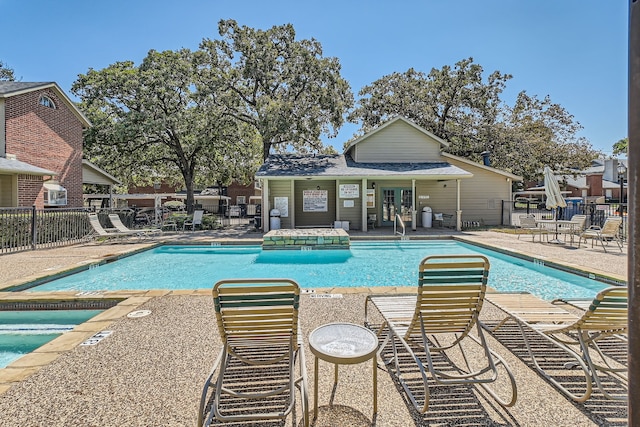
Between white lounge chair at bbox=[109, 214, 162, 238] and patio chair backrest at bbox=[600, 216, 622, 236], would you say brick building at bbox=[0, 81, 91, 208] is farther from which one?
patio chair backrest at bbox=[600, 216, 622, 236]

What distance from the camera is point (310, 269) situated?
912 centimetres

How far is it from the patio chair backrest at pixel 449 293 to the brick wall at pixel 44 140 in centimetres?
1650

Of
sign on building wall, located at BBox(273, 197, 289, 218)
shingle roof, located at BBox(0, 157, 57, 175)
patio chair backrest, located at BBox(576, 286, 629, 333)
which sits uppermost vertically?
shingle roof, located at BBox(0, 157, 57, 175)

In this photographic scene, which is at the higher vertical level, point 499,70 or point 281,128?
point 499,70

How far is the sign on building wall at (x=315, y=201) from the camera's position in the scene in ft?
55.1

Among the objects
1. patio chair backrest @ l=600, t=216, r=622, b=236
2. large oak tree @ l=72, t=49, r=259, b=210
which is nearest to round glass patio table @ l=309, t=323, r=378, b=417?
patio chair backrest @ l=600, t=216, r=622, b=236

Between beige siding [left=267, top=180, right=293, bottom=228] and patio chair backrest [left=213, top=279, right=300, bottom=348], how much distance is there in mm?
13678

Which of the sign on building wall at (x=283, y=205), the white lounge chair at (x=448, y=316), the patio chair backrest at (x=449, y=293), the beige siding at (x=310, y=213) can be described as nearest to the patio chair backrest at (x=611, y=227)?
the white lounge chair at (x=448, y=316)

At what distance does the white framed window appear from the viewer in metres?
14.4

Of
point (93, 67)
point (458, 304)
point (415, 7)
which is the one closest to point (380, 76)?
point (415, 7)

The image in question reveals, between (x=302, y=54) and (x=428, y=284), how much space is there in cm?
1743

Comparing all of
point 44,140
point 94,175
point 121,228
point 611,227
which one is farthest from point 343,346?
point 94,175

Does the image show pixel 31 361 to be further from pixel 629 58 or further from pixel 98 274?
pixel 98 274

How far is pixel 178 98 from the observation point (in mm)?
18328
